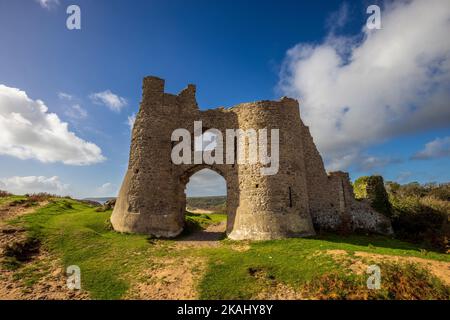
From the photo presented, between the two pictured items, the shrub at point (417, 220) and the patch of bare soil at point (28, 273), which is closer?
the patch of bare soil at point (28, 273)

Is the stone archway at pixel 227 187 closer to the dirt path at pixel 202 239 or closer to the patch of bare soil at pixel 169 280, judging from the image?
the dirt path at pixel 202 239

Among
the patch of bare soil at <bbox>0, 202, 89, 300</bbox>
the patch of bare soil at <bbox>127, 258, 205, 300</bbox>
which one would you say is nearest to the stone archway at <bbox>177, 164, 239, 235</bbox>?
the patch of bare soil at <bbox>127, 258, 205, 300</bbox>

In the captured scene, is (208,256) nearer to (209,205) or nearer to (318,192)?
(318,192)

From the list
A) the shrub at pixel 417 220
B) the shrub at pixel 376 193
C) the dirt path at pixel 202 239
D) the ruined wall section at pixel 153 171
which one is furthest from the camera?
the shrub at pixel 376 193

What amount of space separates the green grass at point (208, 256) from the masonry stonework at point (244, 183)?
1389 millimetres

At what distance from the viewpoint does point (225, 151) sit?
18.8 metres

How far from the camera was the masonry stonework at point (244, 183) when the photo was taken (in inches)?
646

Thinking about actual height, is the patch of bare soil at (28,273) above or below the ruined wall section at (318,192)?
below

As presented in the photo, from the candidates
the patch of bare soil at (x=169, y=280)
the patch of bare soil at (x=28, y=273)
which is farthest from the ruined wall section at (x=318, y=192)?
the patch of bare soil at (x=28, y=273)

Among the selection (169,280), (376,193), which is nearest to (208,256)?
(169,280)

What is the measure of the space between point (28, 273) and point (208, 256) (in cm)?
785

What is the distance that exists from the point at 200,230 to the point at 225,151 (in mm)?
7011
